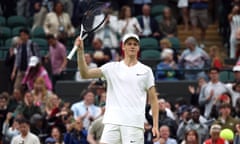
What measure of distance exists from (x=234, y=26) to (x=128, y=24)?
2.32m

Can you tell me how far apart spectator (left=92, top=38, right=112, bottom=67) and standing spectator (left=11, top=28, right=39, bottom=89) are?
1213 mm

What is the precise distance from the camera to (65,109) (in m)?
19.9

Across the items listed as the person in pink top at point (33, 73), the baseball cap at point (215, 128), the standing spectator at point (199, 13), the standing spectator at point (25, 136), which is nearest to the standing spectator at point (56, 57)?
the person in pink top at point (33, 73)

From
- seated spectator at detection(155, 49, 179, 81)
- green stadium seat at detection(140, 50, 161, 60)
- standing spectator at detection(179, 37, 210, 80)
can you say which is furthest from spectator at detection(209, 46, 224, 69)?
green stadium seat at detection(140, 50, 161, 60)

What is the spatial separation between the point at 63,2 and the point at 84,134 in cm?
788

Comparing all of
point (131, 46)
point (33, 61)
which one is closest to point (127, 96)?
point (131, 46)

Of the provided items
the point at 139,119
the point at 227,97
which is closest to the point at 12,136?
the point at 227,97

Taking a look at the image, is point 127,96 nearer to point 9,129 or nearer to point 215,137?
point 215,137

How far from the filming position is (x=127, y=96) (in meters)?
13.8

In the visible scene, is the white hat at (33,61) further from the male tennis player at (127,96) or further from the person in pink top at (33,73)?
the male tennis player at (127,96)

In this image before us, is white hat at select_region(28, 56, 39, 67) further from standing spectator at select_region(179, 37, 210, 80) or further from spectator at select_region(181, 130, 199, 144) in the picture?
spectator at select_region(181, 130, 199, 144)

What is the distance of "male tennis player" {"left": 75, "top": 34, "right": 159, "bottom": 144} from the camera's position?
13.7 m

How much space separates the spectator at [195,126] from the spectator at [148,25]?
6050 millimetres

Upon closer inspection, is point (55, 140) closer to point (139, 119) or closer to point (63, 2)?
point (139, 119)
